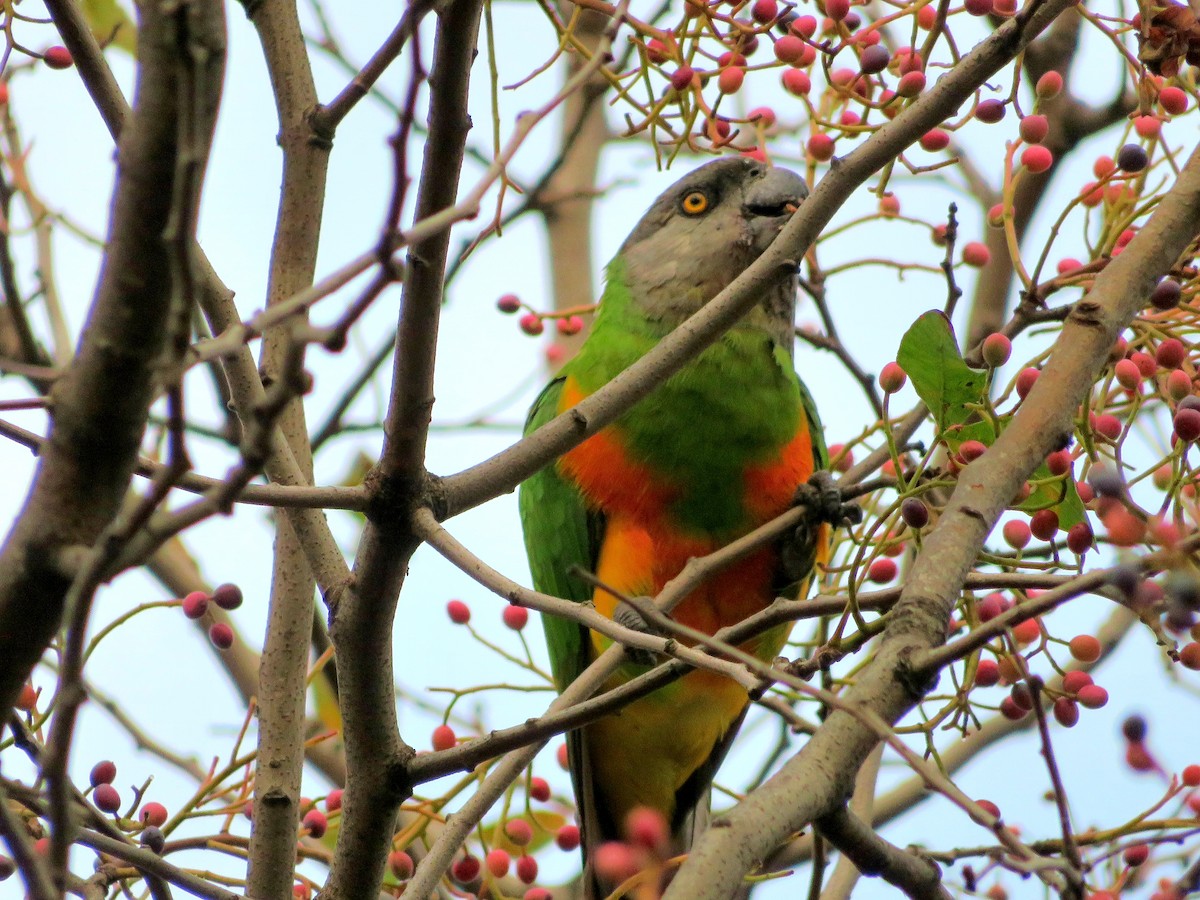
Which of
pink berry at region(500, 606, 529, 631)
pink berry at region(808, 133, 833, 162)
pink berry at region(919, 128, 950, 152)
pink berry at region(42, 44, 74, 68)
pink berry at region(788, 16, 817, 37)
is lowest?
pink berry at region(500, 606, 529, 631)

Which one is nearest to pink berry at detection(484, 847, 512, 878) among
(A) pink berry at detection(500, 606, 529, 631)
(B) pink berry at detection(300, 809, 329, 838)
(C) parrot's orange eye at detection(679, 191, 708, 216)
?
(B) pink berry at detection(300, 809, 329, 838)

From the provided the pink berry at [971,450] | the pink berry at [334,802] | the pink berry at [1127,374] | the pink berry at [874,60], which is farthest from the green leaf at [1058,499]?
the pink berry at [334,802]

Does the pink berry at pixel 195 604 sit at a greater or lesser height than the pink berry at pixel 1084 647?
greater

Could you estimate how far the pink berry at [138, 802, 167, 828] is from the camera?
8.74 feet

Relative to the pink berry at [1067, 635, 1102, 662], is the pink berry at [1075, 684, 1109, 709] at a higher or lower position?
lower

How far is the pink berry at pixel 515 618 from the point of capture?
3.52 metres

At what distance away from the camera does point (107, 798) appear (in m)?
2.67

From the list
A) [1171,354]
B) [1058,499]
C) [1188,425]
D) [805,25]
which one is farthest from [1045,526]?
[805,25]

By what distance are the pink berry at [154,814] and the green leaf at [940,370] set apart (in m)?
Answer: 1.66

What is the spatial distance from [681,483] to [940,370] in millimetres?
1494

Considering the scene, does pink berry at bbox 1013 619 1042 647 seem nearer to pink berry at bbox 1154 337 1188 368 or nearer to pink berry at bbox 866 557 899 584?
pink berry at bbox 866 557 899 584

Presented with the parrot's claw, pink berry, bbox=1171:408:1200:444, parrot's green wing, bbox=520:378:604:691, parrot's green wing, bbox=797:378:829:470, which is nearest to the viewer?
pink berry, bbox=1171:408:1200:444

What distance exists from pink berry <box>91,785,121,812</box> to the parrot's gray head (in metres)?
2.14

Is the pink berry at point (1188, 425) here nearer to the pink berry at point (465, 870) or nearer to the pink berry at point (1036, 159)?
the pink berry at point (1036, 159)
